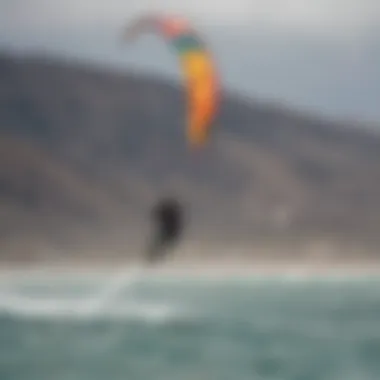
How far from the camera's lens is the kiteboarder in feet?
7.39

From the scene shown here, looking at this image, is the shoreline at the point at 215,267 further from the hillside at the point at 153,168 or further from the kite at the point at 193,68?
the kite at the point at 193,68

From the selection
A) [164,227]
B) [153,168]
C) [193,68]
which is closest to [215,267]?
[164,227]

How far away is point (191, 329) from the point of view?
220 centimetres

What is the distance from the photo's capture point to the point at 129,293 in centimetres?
222

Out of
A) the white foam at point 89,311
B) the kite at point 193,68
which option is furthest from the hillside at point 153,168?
the white foam at point 89,311

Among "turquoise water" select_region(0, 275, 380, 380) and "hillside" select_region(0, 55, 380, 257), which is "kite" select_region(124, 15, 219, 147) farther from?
"turquoise water" select_region(0, 275, 380, 380)

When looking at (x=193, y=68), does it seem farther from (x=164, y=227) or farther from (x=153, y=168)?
(x=164, y=227)

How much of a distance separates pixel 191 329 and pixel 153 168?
0.44 m

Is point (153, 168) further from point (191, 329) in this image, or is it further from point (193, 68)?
point (191, 329)

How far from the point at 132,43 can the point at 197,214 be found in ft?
1.62

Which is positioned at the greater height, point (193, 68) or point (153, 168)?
point (193, 68)

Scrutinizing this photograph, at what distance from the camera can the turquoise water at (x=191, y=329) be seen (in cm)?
214

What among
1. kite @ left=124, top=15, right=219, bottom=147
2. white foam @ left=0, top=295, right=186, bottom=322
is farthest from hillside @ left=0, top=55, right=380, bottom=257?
white foam @ left=0, top=295, right=186, bottom=322

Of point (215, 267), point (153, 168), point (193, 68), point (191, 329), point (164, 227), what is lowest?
point (191, 329)
